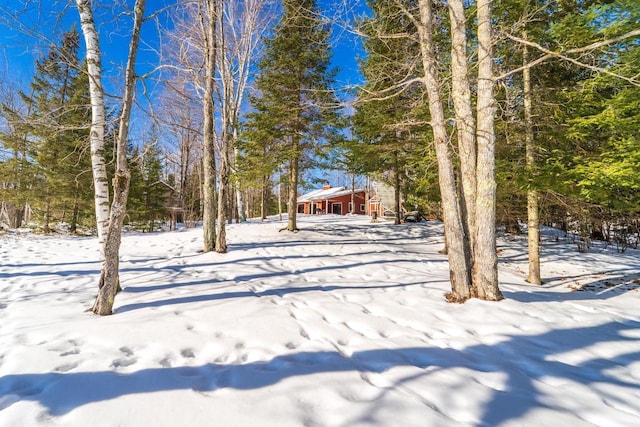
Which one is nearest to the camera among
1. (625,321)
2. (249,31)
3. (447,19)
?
(625,321)

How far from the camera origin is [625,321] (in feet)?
13.3

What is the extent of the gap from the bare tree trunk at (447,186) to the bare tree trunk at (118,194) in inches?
165

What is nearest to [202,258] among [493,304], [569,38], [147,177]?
[493,304]

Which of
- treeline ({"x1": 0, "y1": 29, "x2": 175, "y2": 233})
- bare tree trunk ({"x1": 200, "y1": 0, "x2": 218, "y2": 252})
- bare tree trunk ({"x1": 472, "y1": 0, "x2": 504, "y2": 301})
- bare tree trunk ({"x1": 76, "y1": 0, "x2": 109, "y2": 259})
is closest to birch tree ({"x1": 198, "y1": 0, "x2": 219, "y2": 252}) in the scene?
bare tree trunk ({"x1": 200, "y1": 0, "x2": 218, "y2": 252})

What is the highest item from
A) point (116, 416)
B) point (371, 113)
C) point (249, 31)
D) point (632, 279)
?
point (249, 31)

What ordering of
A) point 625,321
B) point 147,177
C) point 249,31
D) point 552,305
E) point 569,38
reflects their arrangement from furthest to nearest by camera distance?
point 147,177 < point 249,31 < point 569,38 < point 552,305 < point 625,321

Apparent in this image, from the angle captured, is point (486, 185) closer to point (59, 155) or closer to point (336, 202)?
point (59, 155)

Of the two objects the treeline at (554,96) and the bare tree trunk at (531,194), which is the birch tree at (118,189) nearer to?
the treeline at (554,96)

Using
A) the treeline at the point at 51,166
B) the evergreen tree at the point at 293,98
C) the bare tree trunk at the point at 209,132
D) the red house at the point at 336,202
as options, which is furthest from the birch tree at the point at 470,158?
the red house at the point at 336,202

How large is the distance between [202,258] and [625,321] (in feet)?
25.8

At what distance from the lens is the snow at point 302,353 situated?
183 centimetres

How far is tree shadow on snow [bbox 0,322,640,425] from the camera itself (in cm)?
188

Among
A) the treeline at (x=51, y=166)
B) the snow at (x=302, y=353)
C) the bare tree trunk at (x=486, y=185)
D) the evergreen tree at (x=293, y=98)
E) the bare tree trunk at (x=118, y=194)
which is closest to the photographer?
the snow at (x=302, y=353)

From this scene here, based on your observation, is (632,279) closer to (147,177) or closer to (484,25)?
(484,25)
